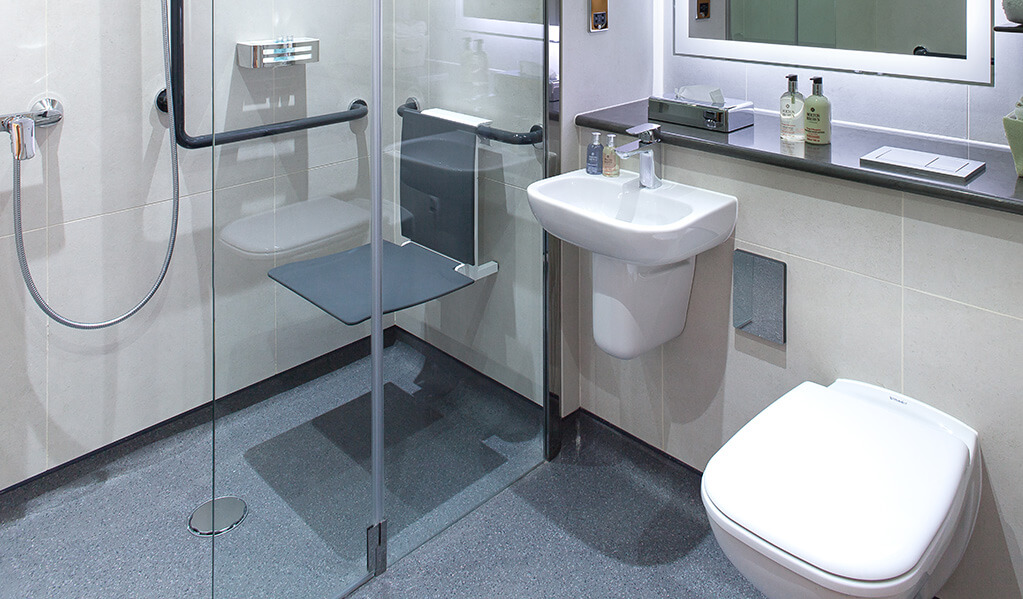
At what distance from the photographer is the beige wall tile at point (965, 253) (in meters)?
1.53

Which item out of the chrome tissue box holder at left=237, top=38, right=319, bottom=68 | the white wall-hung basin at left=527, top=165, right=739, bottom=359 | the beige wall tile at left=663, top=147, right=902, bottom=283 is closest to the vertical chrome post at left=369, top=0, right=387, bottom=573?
the chrome tissue box holder at left=237, top=38, right=319, bottom=68

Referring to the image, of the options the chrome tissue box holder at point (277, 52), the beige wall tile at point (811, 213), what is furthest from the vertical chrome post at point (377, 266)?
the beige wall tile at point (811, 213)

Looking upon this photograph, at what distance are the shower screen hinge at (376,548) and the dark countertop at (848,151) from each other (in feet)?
3.69

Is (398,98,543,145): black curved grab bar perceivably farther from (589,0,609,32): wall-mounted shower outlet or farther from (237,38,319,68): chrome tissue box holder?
(237,38,319,68): chrome tissue box holder

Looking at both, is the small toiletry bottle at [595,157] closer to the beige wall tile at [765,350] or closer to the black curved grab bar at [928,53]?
the beige wall tile at [765,350]

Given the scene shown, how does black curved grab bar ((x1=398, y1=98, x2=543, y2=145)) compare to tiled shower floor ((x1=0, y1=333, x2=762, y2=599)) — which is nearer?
tiled shower floor ((x1=0, y1=333, x2=762, y2=599))

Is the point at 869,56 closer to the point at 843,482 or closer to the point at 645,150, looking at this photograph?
the point at 645,150

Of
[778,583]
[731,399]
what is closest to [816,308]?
[731,399]

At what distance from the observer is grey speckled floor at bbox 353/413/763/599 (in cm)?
194

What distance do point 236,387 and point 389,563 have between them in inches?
25.9

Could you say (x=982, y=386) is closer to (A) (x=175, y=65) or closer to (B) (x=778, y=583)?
(B) (x=778, y=583)

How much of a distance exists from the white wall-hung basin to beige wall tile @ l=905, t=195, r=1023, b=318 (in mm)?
417

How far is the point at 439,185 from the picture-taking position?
187 centimetres

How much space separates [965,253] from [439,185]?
1075 mm
